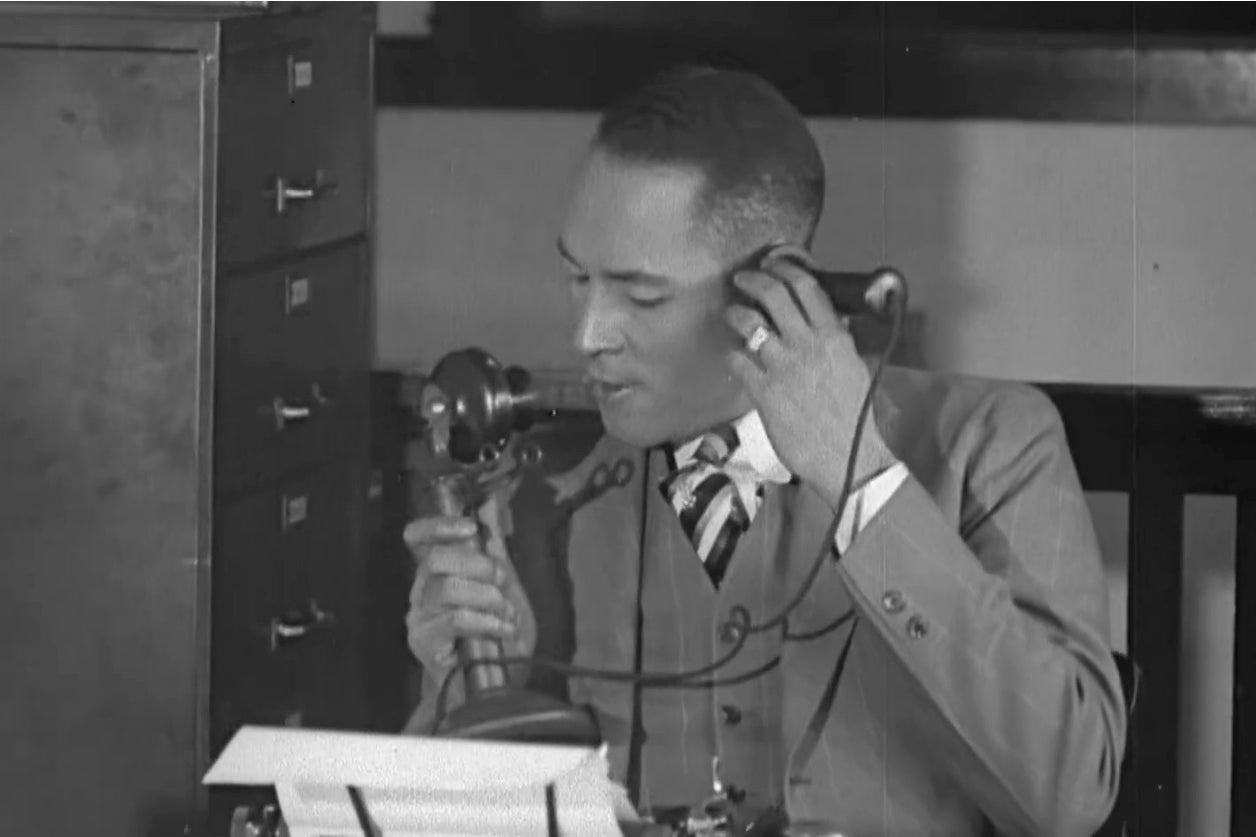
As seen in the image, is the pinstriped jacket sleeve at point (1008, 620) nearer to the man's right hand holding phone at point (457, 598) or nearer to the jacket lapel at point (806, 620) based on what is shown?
the jacket lapel at point (806, 620)

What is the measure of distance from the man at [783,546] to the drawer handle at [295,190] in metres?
0.22

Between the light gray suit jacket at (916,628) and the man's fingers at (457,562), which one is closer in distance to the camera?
the light gray suit jacket at (916,628)

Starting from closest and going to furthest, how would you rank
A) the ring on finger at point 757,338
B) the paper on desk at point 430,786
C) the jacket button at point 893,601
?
the paper on desk at point 430,786 < the jacket button at point 893,601 < the ring on finger at point 757,338

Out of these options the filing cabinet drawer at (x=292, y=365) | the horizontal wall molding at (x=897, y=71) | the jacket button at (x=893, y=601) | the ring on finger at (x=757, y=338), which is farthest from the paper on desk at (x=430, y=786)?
the horizontal wall molding at (x=897, y=71)

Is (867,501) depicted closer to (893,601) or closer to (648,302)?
(893,601)

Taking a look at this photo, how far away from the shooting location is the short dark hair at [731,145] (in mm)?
1766

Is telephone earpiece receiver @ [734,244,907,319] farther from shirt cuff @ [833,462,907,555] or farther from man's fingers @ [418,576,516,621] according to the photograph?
man's fingers @ [418,576,516,621]

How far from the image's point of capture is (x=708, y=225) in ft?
5.80

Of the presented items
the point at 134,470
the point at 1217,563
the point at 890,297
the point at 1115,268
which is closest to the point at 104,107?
the point at 134,470

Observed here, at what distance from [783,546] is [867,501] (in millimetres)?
153

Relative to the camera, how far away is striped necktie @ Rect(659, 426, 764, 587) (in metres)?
1.81

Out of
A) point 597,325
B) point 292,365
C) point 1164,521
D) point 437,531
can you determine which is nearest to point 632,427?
point 597,325

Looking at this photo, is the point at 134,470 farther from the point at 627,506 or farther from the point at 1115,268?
the point at 1115,268

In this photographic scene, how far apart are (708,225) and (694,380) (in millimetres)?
120
